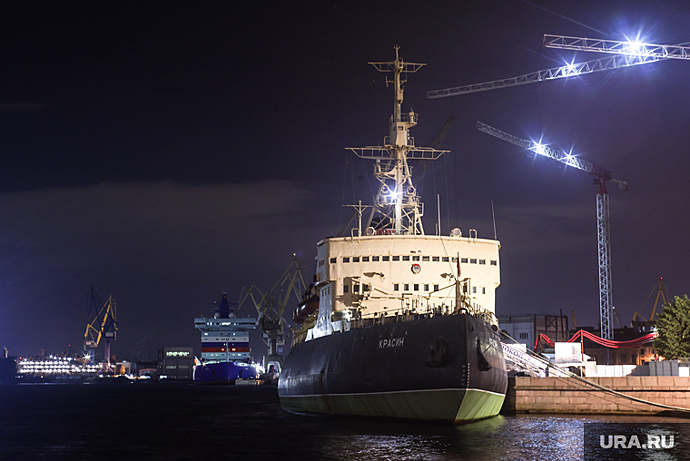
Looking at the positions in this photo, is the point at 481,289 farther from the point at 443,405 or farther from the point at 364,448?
the point at 364,448

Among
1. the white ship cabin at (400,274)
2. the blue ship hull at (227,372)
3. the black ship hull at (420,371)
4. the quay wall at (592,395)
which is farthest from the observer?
the blue ship hull at (227,372)

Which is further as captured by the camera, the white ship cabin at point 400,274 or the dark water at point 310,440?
→ the white ship cabin at point 400,274

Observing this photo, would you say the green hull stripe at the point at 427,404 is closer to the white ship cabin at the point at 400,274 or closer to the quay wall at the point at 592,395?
the white ship cabin at the point at 400,274

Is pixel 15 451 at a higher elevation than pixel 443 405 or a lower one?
lower

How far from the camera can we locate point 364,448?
1032 inches

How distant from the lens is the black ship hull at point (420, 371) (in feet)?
94.4

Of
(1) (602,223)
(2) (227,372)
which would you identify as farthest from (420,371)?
(2) (227,372)

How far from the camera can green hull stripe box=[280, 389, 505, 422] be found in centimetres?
2895

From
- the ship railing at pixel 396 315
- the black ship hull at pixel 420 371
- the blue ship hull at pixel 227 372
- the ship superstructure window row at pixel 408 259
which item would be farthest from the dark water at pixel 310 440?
the blue ship hull at pixel 227 372

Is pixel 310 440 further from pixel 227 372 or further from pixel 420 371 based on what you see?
pixel 227 372

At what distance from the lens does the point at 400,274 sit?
124ft

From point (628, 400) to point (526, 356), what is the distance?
9533 mm

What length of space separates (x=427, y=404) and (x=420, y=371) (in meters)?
1.58

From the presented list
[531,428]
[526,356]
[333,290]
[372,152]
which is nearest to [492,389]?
[531,428]
